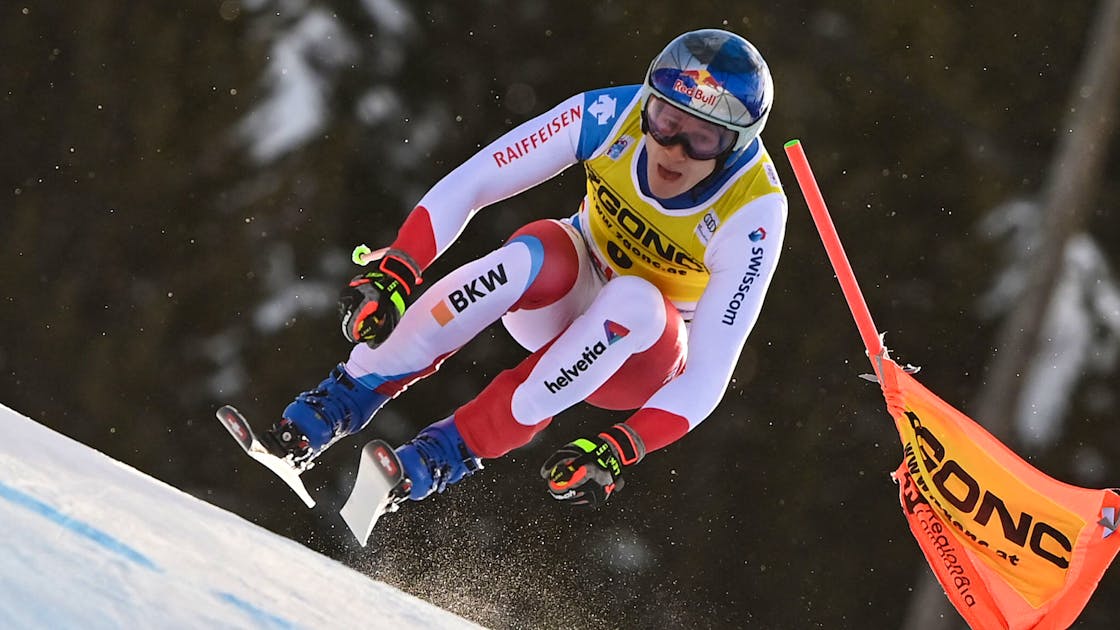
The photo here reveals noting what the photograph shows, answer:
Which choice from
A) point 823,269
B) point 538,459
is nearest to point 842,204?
point 823,269

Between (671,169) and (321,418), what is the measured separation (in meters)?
1.01

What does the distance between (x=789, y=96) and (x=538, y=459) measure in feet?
6.83

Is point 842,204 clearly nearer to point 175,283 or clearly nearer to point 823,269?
point 823,269

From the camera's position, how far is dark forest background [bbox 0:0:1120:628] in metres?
5.35

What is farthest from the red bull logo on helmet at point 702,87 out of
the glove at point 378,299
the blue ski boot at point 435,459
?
the blue ski boot at point 435,459

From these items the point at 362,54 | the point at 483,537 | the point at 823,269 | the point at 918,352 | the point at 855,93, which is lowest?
the point at 483,537

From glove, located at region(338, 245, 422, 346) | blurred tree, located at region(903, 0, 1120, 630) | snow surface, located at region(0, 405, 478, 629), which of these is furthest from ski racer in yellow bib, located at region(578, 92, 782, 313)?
blurred tree, located at region(903, 0, 1120, 630)

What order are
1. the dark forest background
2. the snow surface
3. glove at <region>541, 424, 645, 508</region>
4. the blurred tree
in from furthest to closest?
1. the blurred tree
2. the dark forest background
3. glove at <region>541, 424, 645, 508</region>
4. the snow surface

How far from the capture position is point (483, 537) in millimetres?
5730

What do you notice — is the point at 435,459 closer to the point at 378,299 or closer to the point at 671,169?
the point at 378,299

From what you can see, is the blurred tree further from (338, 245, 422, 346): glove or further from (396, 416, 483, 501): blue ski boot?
(338, 245, 422, 346): glove

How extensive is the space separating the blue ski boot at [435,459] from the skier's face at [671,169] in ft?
2.43

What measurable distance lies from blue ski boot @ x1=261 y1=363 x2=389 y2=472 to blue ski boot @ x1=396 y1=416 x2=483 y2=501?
0.54ft

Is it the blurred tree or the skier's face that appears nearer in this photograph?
the skier's face
